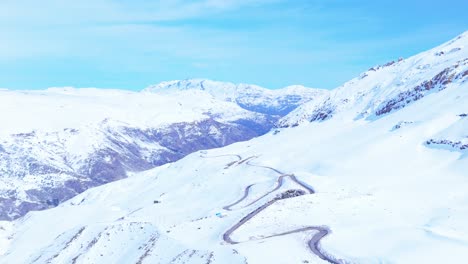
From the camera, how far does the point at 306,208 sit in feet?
284

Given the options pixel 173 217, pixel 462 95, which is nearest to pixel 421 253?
pixel 173 217

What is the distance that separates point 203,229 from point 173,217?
26.7m

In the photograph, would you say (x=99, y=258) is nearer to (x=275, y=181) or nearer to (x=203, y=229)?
(x=203, y=229)

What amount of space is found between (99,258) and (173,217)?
21756 millimetres

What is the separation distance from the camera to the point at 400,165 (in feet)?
396

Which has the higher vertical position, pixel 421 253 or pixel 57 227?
pixel 421 253

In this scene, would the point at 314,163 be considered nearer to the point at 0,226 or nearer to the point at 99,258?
the point at 99,258

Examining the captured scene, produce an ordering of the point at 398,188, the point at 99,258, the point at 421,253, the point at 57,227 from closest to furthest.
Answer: the point at 421,253 < the point at 99,258 < the point at 398,188 < the point at 57,227

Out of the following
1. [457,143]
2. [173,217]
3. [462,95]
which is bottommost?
[173,217]

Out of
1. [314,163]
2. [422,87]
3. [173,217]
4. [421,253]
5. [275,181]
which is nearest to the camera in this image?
[421,253]

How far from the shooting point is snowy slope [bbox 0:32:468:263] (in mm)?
66438

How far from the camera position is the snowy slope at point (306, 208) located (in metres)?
66.4

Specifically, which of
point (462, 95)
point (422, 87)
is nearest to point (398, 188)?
point (462, 95)

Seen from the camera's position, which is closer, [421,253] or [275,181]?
[421,253]
